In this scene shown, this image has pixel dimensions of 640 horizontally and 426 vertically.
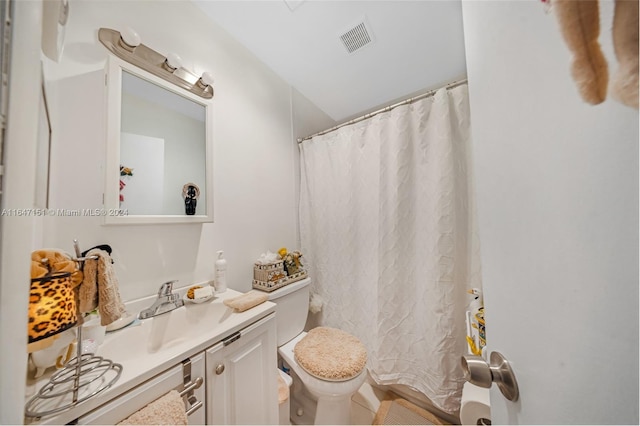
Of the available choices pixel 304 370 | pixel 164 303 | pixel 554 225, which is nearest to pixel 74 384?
pixel 164 303

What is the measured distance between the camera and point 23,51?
31 centimetres

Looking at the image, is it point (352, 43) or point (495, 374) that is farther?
point (352, 43)

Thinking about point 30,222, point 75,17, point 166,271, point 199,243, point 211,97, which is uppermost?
point 75,17

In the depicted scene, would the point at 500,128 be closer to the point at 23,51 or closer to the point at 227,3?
the point at 23,51

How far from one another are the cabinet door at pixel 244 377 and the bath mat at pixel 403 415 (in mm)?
733

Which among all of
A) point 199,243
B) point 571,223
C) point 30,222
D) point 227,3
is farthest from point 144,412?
point 227,3

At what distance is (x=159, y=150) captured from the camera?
3.09ft

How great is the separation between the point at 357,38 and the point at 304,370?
1.91 meters

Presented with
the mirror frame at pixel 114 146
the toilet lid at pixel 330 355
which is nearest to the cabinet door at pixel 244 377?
the toilet lid at pixel 330 355

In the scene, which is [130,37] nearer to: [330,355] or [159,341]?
[159,341]

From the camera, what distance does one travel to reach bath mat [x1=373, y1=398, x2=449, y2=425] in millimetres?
1168

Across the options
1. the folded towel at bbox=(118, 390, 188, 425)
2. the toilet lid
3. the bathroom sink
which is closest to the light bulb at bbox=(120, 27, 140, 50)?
the bathroom sink

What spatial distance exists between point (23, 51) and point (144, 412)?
0.77 meters

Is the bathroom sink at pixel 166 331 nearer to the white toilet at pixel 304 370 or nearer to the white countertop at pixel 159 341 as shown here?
the white countertop at pixel 159 341
